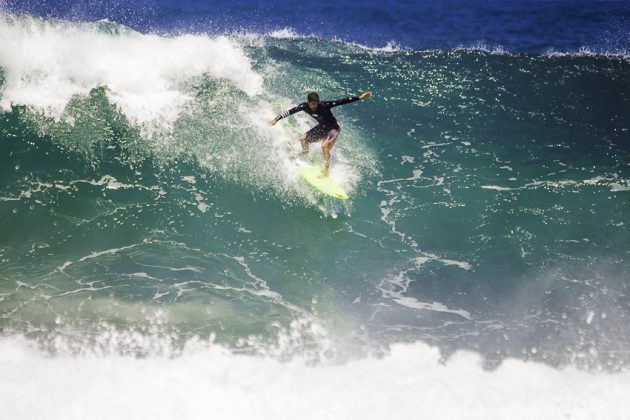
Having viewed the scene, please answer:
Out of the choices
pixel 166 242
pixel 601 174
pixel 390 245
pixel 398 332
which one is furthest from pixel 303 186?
pixel 601 174

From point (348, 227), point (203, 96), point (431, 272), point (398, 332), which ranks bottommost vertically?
point (398, 332)

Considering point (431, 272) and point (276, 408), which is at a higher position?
point (431, 272)

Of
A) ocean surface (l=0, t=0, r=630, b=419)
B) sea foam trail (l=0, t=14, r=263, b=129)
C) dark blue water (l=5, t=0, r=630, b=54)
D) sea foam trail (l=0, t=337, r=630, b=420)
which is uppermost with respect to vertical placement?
dark blue water (l=5, t=0, r=630, b=54)

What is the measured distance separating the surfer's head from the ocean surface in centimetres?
119

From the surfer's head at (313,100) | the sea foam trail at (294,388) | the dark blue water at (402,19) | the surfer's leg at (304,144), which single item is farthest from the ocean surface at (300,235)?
the dark blue water at (402,19)

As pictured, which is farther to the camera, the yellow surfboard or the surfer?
the yellow surfboard

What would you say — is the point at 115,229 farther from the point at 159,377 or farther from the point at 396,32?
the point at 396,32

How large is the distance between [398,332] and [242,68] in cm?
789

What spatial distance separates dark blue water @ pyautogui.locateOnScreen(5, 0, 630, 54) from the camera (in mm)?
15547

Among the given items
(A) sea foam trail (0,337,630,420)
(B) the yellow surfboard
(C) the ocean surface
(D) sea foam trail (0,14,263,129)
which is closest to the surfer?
(B) the yellow surfboard

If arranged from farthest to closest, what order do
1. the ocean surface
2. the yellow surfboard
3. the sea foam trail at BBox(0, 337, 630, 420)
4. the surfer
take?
the yellow surfboard < the surfer < the ocean surface < the sea foam trail at BBox(0, 337, 630, 420)

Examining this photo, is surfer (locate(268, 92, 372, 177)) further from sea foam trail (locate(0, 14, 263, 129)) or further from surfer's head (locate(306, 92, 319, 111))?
sea foam trail (locate(0, 14, 263, 129))

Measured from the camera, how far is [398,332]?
25.8 feet

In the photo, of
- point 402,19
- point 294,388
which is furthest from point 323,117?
point 402,19
